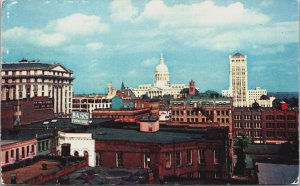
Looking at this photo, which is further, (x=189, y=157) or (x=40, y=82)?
(x=40, y=82)

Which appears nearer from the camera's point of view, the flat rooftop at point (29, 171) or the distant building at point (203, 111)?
the flat rooftop at point (29, 171)

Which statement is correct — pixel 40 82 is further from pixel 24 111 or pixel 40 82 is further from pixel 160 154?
pixel 160 154

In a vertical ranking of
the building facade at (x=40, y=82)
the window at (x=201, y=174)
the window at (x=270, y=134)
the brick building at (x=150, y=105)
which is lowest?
the window at (x=270, y=134)

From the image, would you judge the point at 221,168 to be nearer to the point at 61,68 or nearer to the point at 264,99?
the point at 61,68

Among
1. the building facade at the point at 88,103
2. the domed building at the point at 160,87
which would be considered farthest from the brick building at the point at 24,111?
the domed building at the point at 160,87

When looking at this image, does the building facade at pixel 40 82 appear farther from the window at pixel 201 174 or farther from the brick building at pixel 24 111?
the window at pixel 201 174

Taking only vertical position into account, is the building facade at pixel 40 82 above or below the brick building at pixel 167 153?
above

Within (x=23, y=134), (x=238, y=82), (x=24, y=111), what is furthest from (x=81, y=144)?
(x=238, y=82)
